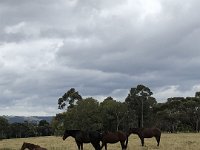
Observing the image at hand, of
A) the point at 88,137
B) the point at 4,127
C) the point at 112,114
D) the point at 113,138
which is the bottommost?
the point at 113,138

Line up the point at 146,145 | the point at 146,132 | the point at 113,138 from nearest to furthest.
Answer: the point at 113,138 → the point at 146,145 → the point at 146,132

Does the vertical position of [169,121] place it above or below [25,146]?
above

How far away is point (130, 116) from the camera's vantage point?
4178 inches

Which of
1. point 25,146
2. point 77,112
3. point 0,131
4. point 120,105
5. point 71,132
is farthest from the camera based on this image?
point 0,131

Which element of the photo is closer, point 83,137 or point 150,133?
point 83,137

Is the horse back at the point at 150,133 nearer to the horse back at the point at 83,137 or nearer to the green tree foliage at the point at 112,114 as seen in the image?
the horse back at the point at 83,137

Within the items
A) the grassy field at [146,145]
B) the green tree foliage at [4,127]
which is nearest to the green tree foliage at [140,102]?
the green tree foliage at [4,127]

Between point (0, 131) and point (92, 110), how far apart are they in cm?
4093

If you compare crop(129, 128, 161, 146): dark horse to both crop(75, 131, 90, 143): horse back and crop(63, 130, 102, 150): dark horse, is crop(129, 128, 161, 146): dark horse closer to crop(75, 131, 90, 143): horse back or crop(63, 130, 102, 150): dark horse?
crop(63, 130, 102, 150): dark horse

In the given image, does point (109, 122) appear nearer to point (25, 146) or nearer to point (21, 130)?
point (21, 130)

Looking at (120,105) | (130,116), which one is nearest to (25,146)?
(120,105)

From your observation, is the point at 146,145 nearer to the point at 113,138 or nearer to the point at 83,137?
the point at 113,138

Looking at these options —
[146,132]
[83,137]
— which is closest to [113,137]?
[83,137]

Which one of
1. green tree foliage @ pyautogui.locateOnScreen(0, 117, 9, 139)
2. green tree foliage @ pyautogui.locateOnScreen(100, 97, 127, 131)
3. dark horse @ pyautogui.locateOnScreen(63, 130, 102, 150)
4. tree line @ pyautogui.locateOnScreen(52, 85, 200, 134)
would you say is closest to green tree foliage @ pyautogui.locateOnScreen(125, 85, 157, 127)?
tree line @ pyautogui.locateOnScreen(52, 85, 200, 134)
